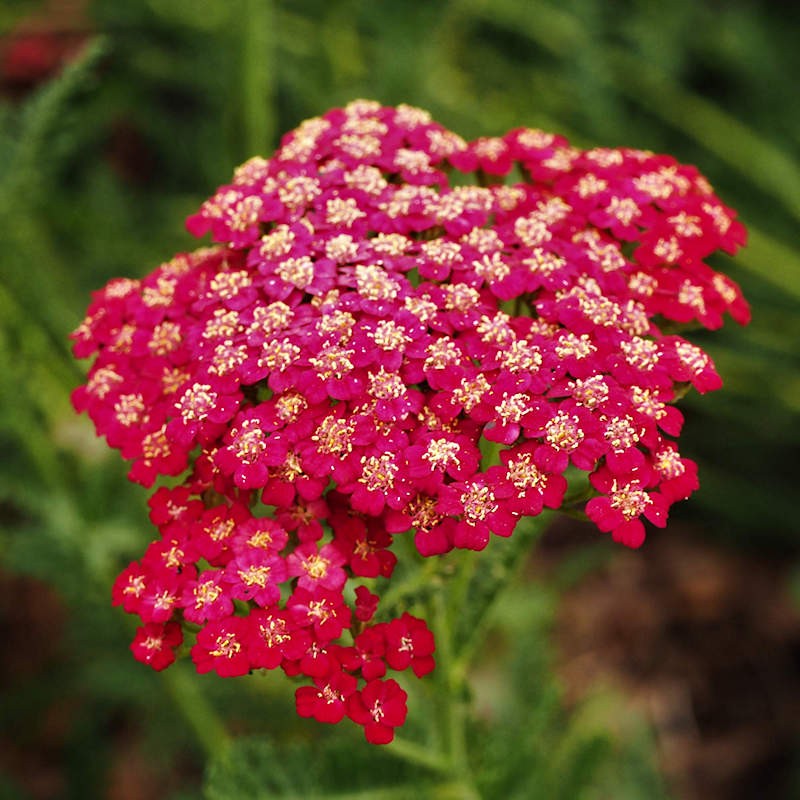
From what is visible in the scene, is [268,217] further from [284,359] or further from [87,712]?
[87,712]

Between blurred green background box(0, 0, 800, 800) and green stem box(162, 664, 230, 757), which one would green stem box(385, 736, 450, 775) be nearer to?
blurred green background box(0, 0, 800, 800)

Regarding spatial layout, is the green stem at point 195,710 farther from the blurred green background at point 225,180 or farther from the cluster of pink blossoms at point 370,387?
the cluster of pink blossoms at point 370,387

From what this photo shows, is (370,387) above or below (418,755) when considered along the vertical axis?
above

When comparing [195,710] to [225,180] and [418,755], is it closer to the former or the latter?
[418,755]

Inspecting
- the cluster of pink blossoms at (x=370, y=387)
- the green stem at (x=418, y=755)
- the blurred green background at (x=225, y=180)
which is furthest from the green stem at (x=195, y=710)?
the cluster of pink blossoms at (x=370, y=387)

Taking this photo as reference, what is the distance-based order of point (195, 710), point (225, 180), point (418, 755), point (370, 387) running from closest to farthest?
point (370, 387), point (418, 755), point (195, 710), point (225, 180)

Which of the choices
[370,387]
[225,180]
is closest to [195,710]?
[370,387]
